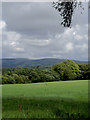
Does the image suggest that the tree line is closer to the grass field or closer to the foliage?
the foliage

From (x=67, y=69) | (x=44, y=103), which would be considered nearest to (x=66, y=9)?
(x=44, y=103)

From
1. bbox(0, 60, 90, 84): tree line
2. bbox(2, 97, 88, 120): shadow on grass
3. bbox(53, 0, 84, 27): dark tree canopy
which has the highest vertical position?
bbox(53, 0, 84, 27): dark tree canopy

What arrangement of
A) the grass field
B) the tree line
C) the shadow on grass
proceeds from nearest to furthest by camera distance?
1. the shadow on grass
2. the grass field
3. the tree line

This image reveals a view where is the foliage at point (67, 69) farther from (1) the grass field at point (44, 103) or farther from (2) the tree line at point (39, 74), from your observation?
(1) the grass field at point (44, 103)

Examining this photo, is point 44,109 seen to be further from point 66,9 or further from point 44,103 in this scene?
point 66,9

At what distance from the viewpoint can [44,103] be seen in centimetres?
684

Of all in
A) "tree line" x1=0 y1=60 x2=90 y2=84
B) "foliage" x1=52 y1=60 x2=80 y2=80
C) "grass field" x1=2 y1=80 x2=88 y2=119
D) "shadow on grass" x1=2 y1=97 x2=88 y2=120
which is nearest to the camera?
"shadow on grass" x1=2 y1=97 x2=88 y2=120

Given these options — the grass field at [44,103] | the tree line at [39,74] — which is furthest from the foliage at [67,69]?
the grass field at [44,103]

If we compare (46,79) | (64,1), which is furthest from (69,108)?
(46,79)

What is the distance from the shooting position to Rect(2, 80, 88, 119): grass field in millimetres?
5607

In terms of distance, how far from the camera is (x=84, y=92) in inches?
333

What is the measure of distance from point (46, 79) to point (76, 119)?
7.23 meters

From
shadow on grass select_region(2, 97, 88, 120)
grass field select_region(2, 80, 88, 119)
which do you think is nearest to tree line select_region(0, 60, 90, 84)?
grass field select_region(2, 80, 88, 119)

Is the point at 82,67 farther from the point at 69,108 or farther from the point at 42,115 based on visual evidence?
the point at 42,115
